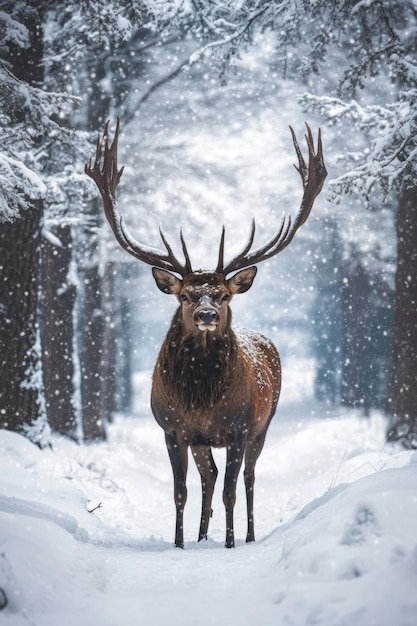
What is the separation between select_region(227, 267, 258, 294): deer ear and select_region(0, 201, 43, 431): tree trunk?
361cm

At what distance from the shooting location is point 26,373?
888 centimetres

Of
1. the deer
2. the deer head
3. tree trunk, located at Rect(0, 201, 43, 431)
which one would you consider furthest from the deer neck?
tree trunk, located at Rect(0, 201, 43, 431)

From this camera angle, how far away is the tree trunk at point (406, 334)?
959cm

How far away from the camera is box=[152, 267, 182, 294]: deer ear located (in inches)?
246

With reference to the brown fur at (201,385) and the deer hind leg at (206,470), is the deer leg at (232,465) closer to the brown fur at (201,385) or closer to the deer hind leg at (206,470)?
the brown fur at (201,385)

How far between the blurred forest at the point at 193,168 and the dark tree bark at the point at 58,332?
1.1 inches

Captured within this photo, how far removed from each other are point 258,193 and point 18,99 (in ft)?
38.0

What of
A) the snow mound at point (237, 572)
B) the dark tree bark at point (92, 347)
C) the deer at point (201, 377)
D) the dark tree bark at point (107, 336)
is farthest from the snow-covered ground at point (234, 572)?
the dark tree bark at point (107, 336)

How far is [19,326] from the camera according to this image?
885 centimetres

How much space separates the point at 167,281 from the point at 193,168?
12126 mm

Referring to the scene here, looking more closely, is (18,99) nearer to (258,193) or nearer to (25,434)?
(25,434)

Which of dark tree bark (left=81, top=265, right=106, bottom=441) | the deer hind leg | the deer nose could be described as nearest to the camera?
the deer nose

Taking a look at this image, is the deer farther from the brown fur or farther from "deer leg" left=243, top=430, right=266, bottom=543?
"deer leg" left=243, top=430, right=266, bottom=543

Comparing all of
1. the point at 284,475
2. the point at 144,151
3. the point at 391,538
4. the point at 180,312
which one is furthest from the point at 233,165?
the point at 391,538
